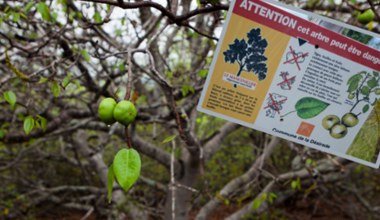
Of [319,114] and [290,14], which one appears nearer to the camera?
[290,14]

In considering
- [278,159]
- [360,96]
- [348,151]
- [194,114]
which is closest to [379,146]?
[348,151]

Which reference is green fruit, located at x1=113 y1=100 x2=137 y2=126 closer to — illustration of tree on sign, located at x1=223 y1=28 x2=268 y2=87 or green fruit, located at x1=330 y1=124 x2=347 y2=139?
illustration of tree on sign, located at x1=223 y1=28 x2=268 y2=87

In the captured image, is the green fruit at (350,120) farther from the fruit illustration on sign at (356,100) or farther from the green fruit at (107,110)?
the green fruit at (107,110)

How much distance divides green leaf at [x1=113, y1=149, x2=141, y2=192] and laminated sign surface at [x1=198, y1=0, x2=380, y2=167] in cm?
48

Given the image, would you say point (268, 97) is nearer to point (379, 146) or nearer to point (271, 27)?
point (271, 27)

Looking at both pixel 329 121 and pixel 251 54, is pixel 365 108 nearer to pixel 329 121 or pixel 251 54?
pixel 329 121

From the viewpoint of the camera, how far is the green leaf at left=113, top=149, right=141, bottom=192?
2.45ft

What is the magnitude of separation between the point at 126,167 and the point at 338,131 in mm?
901

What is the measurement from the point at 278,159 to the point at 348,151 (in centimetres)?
512

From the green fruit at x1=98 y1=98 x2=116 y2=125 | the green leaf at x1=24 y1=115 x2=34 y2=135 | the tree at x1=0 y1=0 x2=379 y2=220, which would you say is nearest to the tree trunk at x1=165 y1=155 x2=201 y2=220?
the tree at x1=0 y1=0 x2=379 y2=220

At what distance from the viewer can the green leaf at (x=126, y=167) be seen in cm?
75

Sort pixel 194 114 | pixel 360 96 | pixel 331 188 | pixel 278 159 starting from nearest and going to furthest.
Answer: pixel 360 96 → pixel 194 114 → pixel 331 188 → pixel 278 159

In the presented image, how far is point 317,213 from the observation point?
6320 millimetres

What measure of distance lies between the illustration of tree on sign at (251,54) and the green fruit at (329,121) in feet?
1.01
